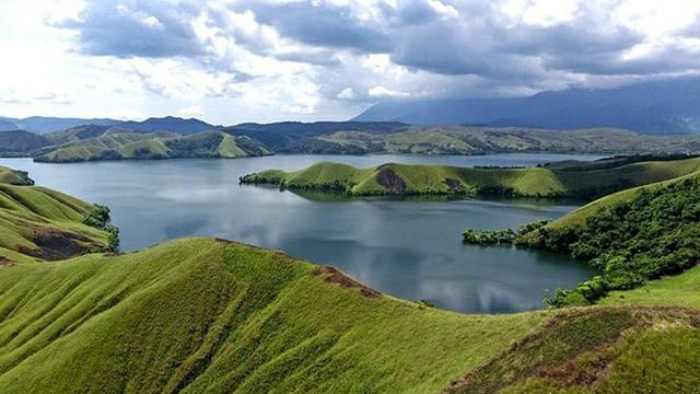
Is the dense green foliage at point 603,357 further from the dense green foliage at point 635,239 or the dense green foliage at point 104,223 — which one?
the dense green foliage at point 104,223

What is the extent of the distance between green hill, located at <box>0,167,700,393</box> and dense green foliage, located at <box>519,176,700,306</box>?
49.3m

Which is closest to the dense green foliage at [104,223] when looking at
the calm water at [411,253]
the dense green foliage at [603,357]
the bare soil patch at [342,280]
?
the calm water at [411,253]

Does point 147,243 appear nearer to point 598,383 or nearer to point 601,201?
point 601,201

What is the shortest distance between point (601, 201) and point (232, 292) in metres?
123

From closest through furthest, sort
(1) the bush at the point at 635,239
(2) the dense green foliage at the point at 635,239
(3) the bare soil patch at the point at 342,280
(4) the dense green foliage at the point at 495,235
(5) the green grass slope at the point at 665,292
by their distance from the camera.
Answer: (3) the bare soil patch at the point at 342,280 → (5) the green grass slope at the point at 665,292 → (2) the dense green foliage at the point at 635,239 → (1) the bush at the point at 635,239 → (4) the dense green foliage at the point at 495,235

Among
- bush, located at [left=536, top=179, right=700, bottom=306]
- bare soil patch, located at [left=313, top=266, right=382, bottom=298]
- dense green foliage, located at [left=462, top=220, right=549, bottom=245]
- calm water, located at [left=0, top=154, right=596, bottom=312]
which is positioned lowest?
calm water, located at [left=0, top=154, right=596, bottom=312]

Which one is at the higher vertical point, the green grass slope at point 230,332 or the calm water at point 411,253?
the green grass slope at point 230,332

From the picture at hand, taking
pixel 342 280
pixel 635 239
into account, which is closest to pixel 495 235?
pixel 635 239

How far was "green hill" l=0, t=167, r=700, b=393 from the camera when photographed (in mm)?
38656

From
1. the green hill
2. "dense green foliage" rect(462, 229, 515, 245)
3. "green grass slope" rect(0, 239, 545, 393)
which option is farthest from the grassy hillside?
"dense green foliage" rect(462, 229, 515, 245)

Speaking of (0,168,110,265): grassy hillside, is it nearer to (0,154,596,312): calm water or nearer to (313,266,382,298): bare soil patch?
(0,154,596,312): calm water

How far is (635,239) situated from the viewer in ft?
440

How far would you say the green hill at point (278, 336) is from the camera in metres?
38.7

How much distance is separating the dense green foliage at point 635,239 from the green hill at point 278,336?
49254mm
